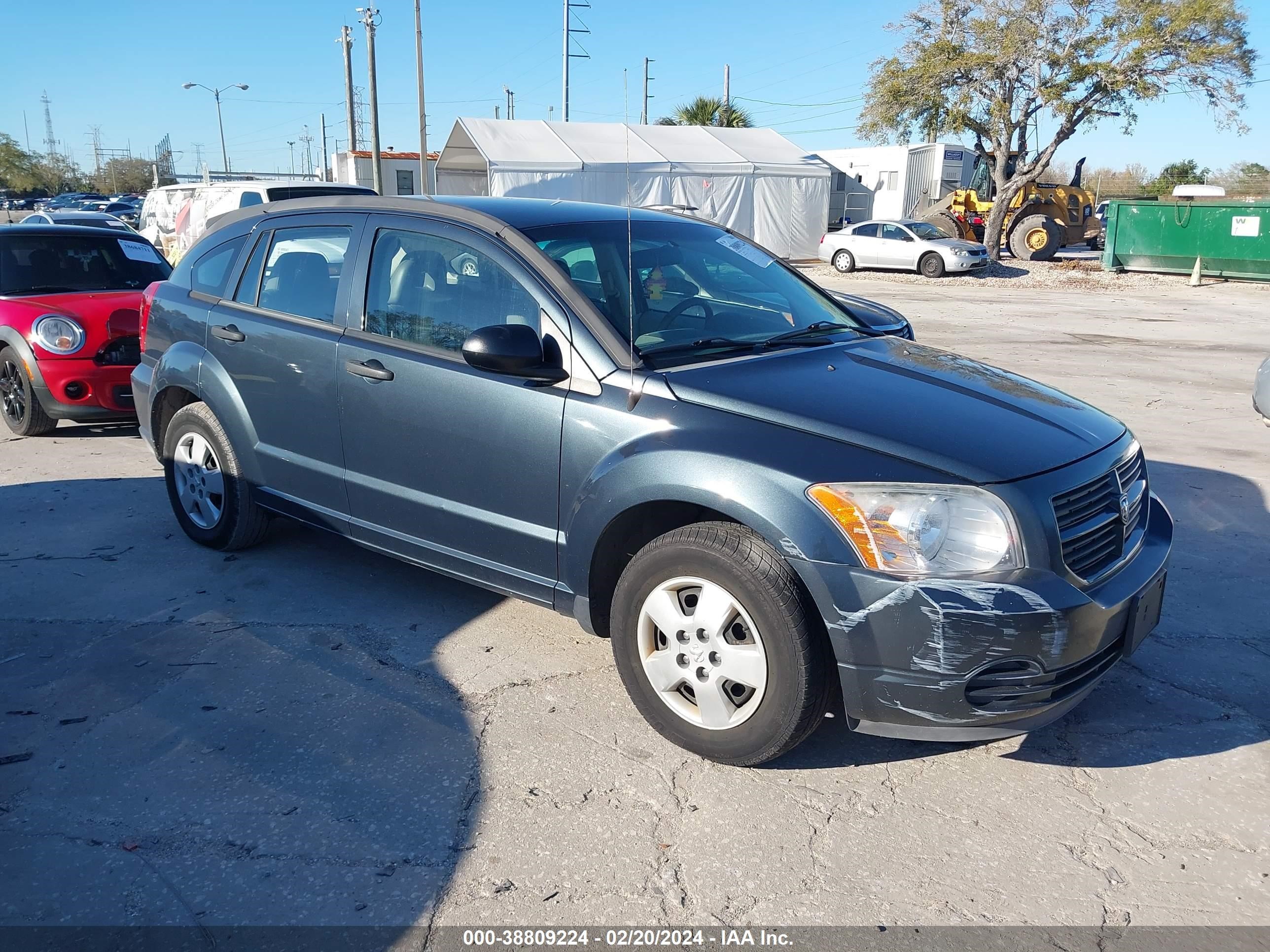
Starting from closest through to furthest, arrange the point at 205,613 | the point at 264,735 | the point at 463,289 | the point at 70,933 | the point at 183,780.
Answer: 1. the point at 70,933
2. the point at 183,780
3. the point at 264,735
4. the point at 463,289
5. the point at 205,613

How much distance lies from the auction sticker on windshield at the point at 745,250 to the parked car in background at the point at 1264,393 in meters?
4.10

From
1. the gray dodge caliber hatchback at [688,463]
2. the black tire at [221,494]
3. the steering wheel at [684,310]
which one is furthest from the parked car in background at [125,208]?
the steering wheel at [684,310]

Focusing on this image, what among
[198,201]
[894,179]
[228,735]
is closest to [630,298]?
[228,735]

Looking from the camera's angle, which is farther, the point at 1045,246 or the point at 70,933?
the point at 1045,246

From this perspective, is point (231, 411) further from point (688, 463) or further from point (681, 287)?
point (688, 463)

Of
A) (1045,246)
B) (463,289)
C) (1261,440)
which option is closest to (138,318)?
(463,289)

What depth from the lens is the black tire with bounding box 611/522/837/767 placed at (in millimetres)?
2936

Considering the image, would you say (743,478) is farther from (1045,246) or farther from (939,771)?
(1045,246)

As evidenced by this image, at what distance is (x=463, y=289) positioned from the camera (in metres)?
3.89

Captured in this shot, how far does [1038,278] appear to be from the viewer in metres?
25.5

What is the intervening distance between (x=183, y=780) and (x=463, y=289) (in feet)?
6.53

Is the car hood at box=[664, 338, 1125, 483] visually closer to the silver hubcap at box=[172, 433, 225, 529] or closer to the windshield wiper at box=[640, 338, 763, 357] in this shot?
the windshield wiper at box=[640, 338, 763, 357]

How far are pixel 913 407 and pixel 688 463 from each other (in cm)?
78

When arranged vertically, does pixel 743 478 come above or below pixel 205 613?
above
